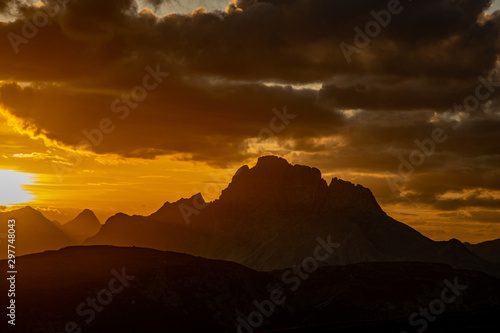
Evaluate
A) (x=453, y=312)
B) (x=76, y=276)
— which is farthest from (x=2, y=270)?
(x=453, y=312)

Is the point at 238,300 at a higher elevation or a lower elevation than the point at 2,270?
lower

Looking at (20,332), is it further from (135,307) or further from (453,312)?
(453,312)

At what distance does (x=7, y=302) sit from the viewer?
16512cm

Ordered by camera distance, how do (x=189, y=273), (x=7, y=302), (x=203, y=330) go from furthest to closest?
(x=189, y=273)
(x=203, y=330)
(x=7, y=302)

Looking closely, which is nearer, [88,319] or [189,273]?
[88,319]

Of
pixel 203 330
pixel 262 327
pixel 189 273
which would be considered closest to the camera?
pixel 203 330

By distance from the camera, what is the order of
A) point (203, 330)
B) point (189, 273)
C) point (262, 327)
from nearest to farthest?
point (203, 330), point (262, 327), point (189, 273)

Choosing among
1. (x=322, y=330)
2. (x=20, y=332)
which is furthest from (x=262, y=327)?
(x=20, y=332)

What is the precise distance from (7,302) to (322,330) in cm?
7938

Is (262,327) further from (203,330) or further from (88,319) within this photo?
(88,319)

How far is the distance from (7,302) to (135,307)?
3221cm

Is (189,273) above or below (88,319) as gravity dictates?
above

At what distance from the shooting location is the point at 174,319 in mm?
176125

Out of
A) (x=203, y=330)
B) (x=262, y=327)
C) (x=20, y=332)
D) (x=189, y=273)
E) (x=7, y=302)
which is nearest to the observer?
(x=20, y=332)
